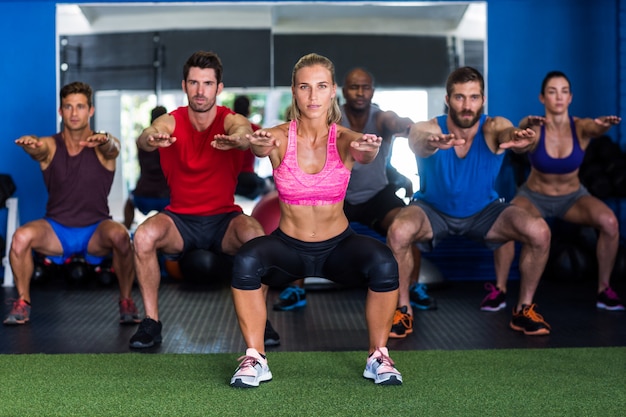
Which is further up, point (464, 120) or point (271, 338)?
point (464, 120)

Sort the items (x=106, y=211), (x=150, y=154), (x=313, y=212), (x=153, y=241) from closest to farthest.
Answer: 1. (x=313, y=212)
2. (x=153, y=241)
3. (x=106, y=211)
4. (x=150, y=154)

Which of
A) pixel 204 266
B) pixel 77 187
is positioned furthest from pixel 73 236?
pixel 204 266

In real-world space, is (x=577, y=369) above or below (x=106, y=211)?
below

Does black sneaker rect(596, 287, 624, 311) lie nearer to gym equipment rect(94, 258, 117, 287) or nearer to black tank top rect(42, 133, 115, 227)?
black tank top rect(42, 133, 115, 227)

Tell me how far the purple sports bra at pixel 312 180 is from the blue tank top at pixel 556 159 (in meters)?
1.93

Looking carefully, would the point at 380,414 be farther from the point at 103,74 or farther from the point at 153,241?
the point at 103,74

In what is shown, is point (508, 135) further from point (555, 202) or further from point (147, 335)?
point (147, 335)

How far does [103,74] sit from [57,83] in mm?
366

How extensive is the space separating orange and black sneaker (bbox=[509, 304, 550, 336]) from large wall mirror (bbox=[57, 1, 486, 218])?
209cm

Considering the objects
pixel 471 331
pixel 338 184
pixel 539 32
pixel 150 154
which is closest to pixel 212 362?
pixel 338 184

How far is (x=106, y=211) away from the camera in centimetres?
436

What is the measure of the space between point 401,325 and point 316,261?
88 cm

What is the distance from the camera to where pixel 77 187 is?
4293mm

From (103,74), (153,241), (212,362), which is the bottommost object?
(212,362)
